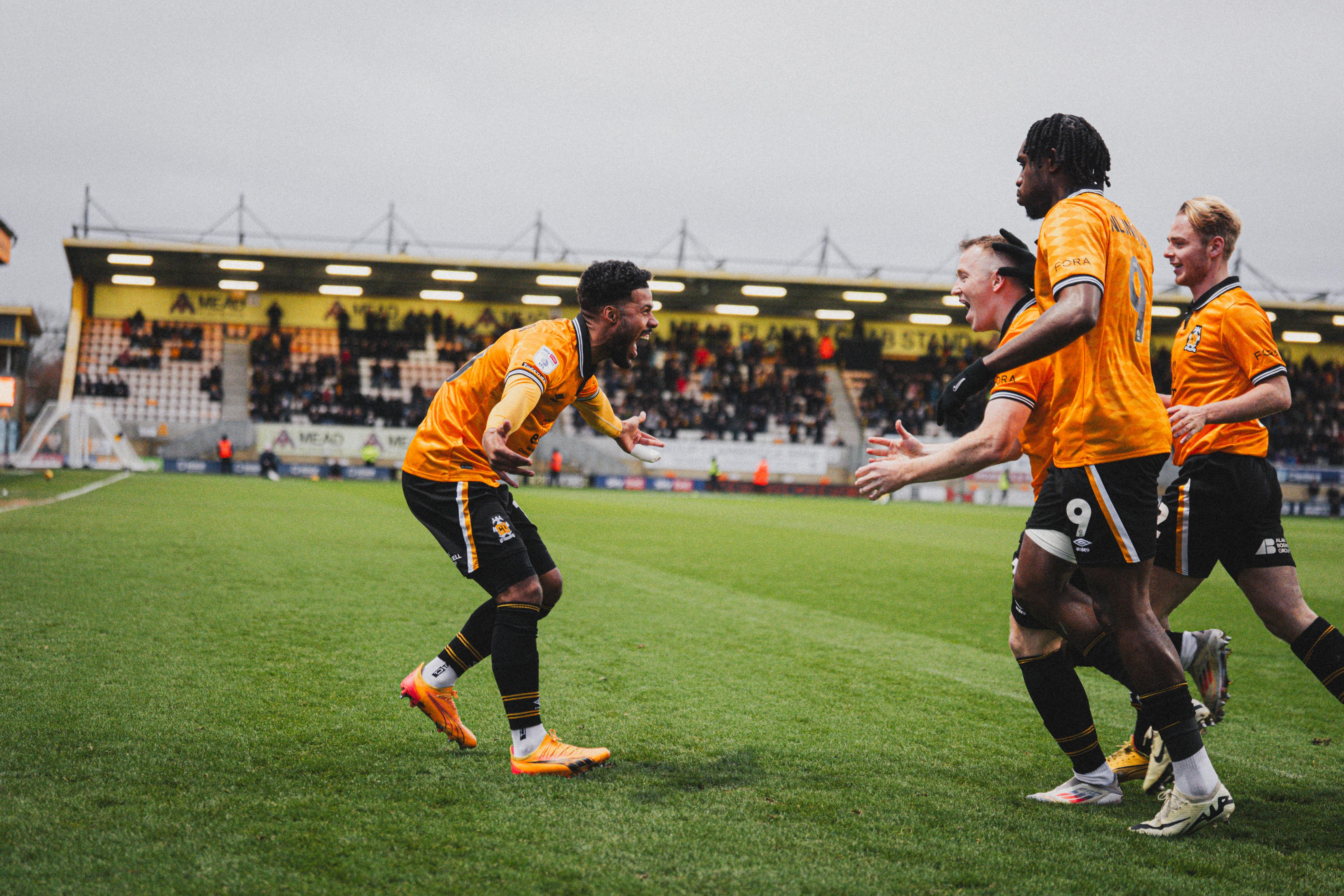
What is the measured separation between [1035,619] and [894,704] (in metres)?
1.55

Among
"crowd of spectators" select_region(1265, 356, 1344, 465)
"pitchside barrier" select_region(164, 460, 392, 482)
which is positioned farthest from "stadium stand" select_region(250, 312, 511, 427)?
"crowd of spectators" select_region(1265, 356, 1344, 465)

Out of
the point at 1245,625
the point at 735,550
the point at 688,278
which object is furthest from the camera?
the point at 688,278

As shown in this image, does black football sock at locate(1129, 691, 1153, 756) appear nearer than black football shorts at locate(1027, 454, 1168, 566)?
No

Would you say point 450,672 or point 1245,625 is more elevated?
point 450,672

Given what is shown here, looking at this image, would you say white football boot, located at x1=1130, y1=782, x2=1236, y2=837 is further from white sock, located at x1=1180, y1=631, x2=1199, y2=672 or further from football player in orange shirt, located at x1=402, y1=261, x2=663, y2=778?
football player in orange shirt, located at x1=402, y1=261, x2=663, y2=778

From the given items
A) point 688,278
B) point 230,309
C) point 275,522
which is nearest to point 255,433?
point 230,309

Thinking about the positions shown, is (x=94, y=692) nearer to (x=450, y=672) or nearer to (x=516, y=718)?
(x=450, y=672)

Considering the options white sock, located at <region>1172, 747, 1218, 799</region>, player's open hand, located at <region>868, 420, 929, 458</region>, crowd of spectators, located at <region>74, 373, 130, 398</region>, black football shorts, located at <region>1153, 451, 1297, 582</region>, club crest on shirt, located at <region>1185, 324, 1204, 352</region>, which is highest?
crowd of spectators, located at <region>74, 373, 130, 398</region>

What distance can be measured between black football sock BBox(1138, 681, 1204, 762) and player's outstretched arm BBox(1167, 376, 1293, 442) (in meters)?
0.94

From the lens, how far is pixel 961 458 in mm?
3004

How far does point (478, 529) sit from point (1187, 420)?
2.73m

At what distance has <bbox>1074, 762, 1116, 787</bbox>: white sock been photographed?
11.4 feet

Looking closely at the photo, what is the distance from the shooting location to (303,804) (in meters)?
3.05

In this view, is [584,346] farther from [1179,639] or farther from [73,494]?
[73,494]
